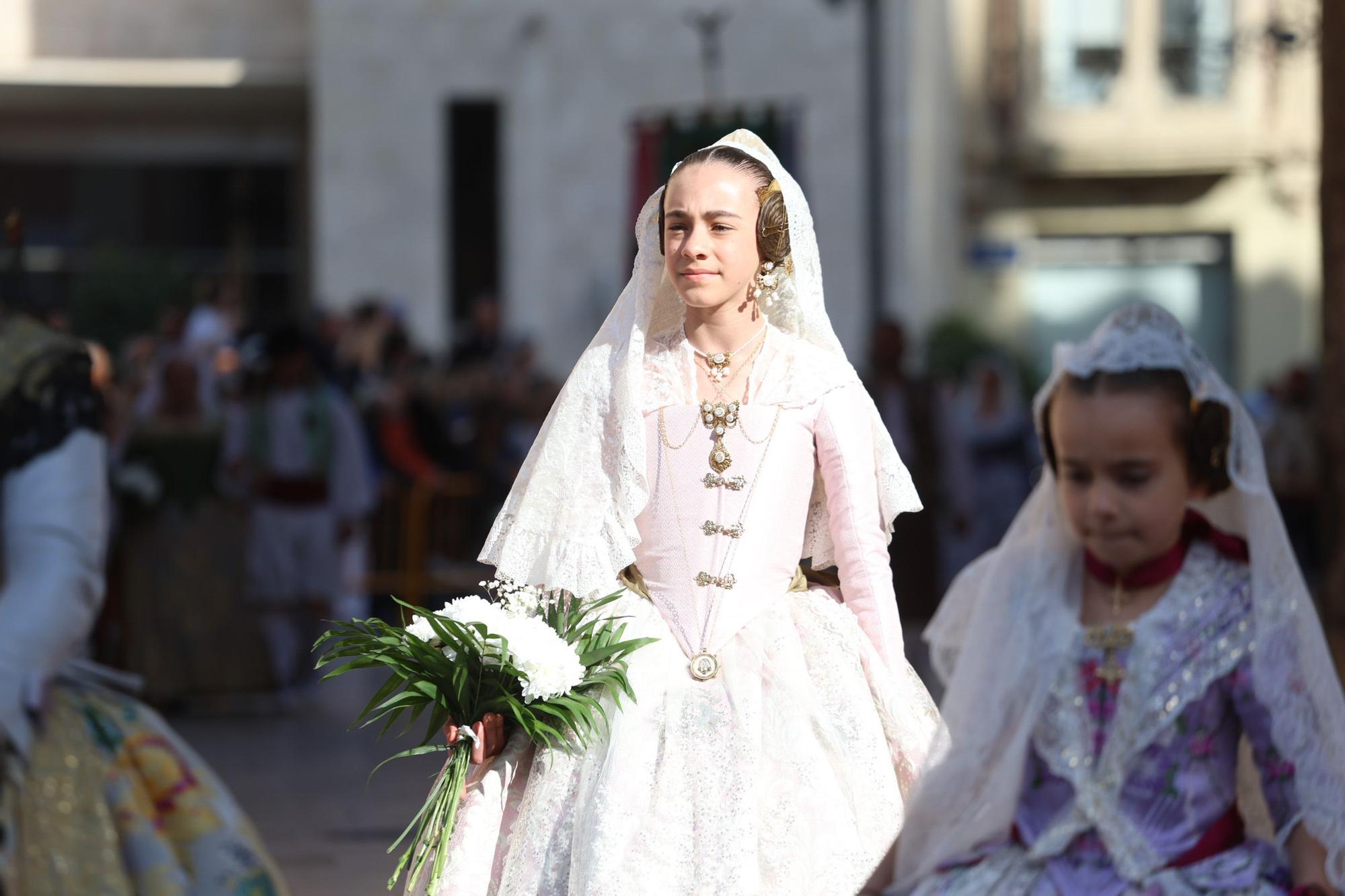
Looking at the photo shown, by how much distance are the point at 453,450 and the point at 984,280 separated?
13972mm

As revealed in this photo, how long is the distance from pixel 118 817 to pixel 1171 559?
5.73ft

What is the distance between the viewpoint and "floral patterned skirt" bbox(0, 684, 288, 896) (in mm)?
3295

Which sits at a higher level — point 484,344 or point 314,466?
point 484,344

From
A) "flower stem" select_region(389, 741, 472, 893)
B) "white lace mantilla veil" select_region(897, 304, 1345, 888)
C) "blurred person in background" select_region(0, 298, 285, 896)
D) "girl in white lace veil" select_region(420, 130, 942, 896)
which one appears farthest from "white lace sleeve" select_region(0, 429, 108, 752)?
"white lace mantilla veil" select_region(897, 304, 1345, 888)

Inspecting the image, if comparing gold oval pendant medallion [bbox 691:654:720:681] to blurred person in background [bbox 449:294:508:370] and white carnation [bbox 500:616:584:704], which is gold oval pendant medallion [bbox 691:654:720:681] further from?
blurred person in background [bbox 449:294:508:370]

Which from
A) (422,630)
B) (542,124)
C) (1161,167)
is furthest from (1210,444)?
(1161,167)

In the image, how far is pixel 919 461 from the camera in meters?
13.3

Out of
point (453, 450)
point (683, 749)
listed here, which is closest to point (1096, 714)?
point (683, 749)

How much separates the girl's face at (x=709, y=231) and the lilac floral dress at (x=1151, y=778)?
156 cm

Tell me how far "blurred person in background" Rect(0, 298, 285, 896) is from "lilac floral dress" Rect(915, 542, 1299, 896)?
3.98 feet

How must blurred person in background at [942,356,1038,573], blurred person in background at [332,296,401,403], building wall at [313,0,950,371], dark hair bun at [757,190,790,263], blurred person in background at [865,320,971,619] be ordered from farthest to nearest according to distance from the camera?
building wall at [313,0,950,371]
blurred person in background at [332,296,401,403]
blurred person in background at [942,356,1038,573]
blurred person in background at [865,320,971,619]
dark hair bun at [757,190,790,263]

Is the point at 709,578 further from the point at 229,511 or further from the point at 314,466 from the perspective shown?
the point at 314,466

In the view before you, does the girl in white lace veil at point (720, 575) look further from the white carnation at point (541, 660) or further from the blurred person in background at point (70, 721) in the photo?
the blurred person in background at point (70, 721)

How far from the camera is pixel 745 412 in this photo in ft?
15.4
